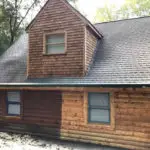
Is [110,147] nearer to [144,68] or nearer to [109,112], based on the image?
[109,112]

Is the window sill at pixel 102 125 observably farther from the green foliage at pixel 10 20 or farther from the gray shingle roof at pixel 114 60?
the green foliage at pixel 10 20

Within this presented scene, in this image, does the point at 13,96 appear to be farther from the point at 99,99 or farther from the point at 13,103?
the point at 99,99

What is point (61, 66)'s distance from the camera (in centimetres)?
1203

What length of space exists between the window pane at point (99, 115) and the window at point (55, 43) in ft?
11.2

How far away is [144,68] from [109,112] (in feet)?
7.37

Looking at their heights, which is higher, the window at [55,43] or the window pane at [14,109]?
the window at [55,43]

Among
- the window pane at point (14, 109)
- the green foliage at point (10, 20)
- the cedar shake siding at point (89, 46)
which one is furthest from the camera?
the green foliage at point (10, 20)

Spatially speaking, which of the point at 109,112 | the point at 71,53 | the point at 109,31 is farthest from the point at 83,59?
the point at 109,31

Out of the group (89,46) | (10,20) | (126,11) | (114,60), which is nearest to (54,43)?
(89,46)

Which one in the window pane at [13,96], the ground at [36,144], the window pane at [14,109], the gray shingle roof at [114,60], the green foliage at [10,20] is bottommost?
the ground at [36,144]

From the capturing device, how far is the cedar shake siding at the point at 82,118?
31.2 ft

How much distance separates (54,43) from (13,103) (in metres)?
3.75

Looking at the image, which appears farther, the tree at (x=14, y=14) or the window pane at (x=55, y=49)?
the tree at (x=14, y=14)

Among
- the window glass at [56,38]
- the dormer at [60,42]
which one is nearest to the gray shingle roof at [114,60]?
the dormer at [60,42]
